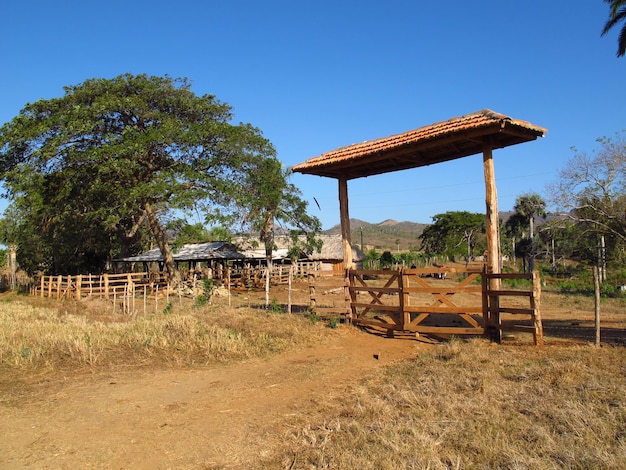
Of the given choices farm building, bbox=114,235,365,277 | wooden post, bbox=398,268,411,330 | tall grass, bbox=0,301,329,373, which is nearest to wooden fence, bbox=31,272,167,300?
farm building, bbox=114,235,365,277

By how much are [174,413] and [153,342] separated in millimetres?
4338

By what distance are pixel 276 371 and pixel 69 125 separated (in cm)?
2168

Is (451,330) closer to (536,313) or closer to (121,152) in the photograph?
(536,313)

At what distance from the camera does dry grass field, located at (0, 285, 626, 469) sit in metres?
4.71

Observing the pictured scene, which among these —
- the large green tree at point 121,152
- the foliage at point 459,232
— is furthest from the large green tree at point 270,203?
the foliage at point 459,232

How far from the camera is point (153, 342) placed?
10.5m

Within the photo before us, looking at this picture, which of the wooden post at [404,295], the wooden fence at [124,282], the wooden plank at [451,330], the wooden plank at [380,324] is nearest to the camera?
the wooden plank at [451,330]

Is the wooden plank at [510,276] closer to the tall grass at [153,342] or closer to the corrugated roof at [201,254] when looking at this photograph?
the tall grass at [153,342]

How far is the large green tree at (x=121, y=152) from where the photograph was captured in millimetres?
25609

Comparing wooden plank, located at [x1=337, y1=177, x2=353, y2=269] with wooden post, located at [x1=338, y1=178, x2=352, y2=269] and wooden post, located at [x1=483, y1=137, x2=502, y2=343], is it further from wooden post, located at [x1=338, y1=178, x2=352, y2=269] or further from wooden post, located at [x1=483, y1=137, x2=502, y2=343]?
wooden post, located at [x1=483, y1=137, x2=502, y2=343]

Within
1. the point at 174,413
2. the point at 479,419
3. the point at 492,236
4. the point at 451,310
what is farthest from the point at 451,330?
the point at 174,413

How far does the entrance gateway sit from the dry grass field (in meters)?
0.67

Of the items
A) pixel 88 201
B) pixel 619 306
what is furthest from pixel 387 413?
pixel 88 201

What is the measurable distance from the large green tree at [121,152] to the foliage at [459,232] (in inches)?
1397
